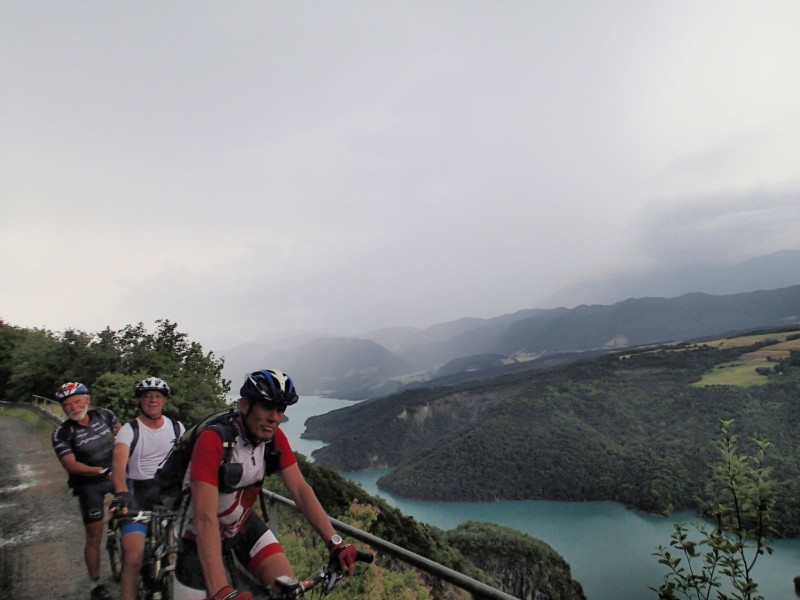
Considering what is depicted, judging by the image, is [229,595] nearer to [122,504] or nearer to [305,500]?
[305,500]

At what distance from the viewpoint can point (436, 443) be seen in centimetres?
16325

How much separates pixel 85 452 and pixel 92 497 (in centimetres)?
53

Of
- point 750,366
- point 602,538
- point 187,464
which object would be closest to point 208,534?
point 187,464

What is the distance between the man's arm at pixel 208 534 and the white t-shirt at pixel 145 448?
2.52 metres

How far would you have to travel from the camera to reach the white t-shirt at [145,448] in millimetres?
4805

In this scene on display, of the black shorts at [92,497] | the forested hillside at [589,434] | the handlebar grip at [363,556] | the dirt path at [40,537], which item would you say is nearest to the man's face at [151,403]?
the black shorts at [92,497]

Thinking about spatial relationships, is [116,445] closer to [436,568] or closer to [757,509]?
[436,568]

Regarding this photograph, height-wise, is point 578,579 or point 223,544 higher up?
point 223,544

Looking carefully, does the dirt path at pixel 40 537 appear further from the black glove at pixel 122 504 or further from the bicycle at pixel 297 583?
the bicycle at pixel 297 583

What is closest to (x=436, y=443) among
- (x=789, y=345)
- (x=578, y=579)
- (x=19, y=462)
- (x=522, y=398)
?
(x=522, y=398)

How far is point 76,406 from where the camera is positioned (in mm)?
5352

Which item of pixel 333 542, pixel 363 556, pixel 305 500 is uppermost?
pixel 305 500

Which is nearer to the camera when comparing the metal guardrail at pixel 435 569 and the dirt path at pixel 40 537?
the metal guardrail at pixel 435 569

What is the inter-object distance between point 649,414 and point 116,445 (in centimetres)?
→ 17075
